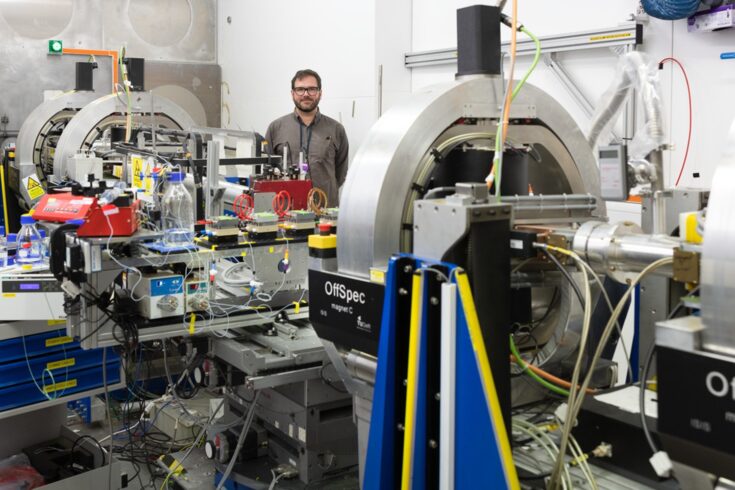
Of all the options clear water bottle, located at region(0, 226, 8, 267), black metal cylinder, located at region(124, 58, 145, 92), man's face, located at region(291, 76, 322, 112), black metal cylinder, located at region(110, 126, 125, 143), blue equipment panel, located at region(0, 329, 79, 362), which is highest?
black metal cylinder, located at region(124, 58, 145, 92)

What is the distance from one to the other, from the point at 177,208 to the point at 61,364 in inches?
32.0

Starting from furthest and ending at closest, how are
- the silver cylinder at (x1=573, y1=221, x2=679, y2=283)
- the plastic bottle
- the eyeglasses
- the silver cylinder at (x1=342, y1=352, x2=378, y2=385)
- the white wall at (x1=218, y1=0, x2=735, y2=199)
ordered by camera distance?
1. the eyeglasses
2. the white wall at (x1=218, y1=0, x2=735, y2=199)
3. the plastic bottle
4. the silver cylinder at (x1=342, y1=352, x2=378, y2=385)
5. the silver cylinder at (x1=573, y1=221, x2=679, y2=283)

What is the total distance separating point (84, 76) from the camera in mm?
6113

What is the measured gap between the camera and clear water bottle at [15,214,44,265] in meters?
3.46

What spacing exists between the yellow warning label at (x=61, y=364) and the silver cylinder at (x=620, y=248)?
2.44 m

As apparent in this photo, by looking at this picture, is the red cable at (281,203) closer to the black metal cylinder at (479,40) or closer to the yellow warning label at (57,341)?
the yellow warning label at (57,341)

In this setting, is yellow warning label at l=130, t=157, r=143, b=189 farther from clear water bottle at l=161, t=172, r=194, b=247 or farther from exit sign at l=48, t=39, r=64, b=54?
exit sign at l=48, t=39, r=64, b=54

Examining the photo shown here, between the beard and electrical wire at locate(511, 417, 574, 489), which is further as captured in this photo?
the beard

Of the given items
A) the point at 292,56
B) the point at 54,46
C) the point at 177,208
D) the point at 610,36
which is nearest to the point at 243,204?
the point at 177,208

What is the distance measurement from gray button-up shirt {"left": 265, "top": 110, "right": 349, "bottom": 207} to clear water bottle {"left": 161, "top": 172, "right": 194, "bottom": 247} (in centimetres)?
207

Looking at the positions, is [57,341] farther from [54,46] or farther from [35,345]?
[54,46]

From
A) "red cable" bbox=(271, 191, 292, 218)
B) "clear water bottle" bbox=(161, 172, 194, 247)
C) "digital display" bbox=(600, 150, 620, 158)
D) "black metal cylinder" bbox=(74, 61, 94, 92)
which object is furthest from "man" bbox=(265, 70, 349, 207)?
"digital display" bbox=(600, 150, 620, 158)

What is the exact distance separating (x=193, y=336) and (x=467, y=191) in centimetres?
165

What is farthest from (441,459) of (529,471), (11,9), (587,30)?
(11,9)
